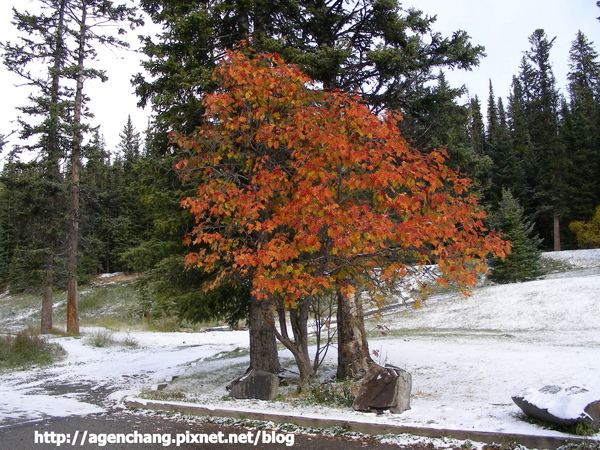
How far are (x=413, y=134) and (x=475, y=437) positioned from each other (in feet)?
21.9

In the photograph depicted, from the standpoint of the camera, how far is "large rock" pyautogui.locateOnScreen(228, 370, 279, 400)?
7680 millimetres

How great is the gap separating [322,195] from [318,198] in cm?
6

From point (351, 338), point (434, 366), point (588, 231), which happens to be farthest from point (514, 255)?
point (351, 338)

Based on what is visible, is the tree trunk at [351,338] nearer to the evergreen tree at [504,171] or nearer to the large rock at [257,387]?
the large rock at [257,387]

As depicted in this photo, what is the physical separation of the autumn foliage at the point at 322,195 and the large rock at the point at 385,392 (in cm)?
124

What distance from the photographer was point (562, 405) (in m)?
4.81

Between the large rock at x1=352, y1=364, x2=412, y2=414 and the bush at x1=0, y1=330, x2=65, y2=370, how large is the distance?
36.5 ft

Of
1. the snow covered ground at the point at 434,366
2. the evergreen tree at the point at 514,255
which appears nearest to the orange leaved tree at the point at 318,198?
the snow covered ground at the point at 434,366

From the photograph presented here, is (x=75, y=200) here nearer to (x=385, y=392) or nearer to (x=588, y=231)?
(x=385, y=392)

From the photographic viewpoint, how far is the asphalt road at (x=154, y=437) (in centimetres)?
523

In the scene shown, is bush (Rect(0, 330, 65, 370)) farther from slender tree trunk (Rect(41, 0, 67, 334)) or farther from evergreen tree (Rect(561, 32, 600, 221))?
evergreen tree (Rect(561, 32, 600, 221))

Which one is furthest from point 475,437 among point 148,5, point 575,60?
point 575,60

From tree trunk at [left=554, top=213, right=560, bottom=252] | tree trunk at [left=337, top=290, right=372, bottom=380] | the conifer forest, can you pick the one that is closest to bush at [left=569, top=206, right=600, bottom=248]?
tree trunk at [left=554, top=213, right=560, bottom=252]

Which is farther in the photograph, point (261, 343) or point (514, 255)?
point (514, 255)
